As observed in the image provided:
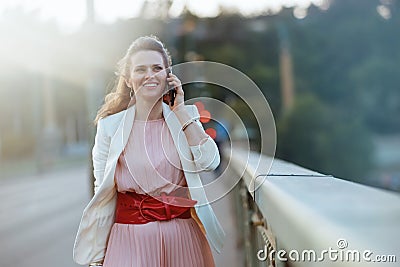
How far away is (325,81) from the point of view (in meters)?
65.4

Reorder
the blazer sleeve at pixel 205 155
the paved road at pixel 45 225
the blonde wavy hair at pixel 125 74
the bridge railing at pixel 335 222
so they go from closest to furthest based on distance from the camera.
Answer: the bridge railing at pixel 335 222, the blazer sleeve at pixel 205 155, the blonde wavy hair at pixel 125 74, the paved road at pixel 45 225

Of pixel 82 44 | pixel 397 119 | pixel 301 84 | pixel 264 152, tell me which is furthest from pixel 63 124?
pixel 264 152

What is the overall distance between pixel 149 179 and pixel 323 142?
32865 millimetres

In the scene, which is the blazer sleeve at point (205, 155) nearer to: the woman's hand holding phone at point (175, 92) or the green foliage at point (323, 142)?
the woman's hand holding phone at point (175, 92)

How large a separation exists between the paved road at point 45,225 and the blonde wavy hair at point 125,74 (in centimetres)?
131

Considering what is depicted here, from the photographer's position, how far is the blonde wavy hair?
316cm

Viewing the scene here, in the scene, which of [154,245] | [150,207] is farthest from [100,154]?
[154,245]

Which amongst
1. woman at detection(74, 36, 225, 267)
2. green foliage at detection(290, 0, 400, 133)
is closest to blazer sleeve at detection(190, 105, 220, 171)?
woman at detection(74, 36, 225, 267)

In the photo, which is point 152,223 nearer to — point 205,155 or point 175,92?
point 205,155

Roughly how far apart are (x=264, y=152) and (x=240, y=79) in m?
0.62

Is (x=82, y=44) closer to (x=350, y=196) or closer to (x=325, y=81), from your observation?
(x=350, y=196)

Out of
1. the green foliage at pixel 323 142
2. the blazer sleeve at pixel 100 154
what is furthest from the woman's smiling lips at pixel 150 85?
the green foliage at pixel 323 142

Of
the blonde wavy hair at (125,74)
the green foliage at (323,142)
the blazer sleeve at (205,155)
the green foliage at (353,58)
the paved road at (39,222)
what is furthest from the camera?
the green foliage at (353,58)

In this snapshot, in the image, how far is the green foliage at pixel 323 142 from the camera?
34406 millimetres
